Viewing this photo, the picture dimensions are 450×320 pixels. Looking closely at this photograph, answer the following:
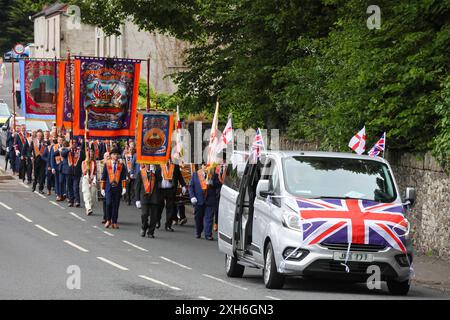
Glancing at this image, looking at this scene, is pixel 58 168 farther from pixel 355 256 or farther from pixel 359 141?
pixel 355 256

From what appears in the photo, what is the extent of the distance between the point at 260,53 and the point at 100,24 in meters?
6.55

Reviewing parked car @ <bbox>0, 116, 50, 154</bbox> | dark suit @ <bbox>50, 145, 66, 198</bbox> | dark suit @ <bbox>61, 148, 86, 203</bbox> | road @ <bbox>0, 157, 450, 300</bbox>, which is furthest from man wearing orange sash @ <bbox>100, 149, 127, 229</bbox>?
parked car @ <bbox>0, 116, 50, 154</bbox>

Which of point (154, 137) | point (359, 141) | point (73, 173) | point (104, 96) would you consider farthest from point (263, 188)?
point (104, 96)

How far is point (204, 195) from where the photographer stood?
27734mm

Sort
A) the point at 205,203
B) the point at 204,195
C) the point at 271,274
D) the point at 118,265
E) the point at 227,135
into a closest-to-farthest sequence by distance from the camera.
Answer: the point at 271,274
the point at 118,265
the point at 227,135
the point at 205,203
the point at 204,195

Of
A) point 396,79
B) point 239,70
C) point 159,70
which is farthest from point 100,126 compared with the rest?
point 159,70

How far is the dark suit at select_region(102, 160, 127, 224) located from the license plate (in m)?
12.7

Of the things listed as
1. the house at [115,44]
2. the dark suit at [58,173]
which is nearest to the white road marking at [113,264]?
the dark suit at [58,173]

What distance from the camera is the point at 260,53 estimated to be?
110ft

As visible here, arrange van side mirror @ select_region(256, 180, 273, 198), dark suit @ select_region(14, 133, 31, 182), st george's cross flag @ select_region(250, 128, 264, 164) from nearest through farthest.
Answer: van side mirror @ select_region(256, 180, 273, 198) → st george's cross flag @ select_region(250, 128, 264, 164) → dark suit @ select_region(14, 133, 31, 182)

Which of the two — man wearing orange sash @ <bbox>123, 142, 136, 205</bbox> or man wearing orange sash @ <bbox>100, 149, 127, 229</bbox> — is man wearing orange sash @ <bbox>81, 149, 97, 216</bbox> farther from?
man wearing orange sash @ <bbox>123, 142, 136, 205</bbox>

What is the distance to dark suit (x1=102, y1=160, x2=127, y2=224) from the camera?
28.4m

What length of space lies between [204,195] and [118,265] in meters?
7.50

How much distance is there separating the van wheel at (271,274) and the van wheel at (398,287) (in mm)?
1478
